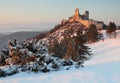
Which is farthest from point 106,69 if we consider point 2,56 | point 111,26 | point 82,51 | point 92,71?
point 111,26

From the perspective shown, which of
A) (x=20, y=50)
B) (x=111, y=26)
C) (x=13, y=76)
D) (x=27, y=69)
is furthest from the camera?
(x=111, y=26)

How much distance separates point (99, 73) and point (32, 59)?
185 inches

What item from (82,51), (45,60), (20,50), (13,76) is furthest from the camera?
(82,51)

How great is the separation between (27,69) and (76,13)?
496 ft

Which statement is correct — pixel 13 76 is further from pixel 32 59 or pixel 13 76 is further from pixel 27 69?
pixel 32 59

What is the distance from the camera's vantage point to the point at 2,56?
22406mm

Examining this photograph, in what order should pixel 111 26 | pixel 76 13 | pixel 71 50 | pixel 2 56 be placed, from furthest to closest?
1. pixel 76 13
2. pixel 111 26
3. pixel 71 50
4. pixel 2 56

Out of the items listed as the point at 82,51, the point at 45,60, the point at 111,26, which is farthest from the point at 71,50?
the point at 111,26

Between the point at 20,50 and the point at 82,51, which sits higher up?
the point at 20,50

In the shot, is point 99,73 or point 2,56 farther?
point 2,56

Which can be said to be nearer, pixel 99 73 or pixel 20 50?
pixel 99 73

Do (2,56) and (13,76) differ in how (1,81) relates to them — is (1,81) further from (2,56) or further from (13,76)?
(2,56)

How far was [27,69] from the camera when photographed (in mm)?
14578

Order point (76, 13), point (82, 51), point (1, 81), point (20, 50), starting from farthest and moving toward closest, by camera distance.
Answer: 1. point (76, 13)
2. point (82, 51)
3. point (20, 50)
4. point (1, 81)
